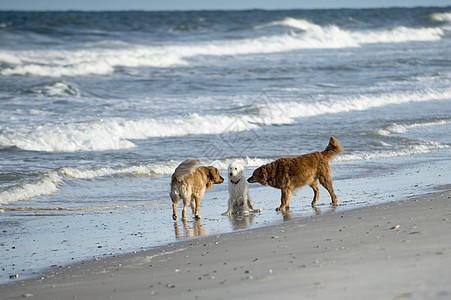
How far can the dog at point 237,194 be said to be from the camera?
8406 mm

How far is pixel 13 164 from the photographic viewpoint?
1184 cm

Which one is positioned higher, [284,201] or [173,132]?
[173,132]

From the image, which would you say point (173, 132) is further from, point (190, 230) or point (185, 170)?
point (190, 230)

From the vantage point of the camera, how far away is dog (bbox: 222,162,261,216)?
8.41 meters

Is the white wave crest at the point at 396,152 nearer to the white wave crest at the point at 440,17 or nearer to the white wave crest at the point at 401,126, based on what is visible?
the white wave crest at the point at 401,126

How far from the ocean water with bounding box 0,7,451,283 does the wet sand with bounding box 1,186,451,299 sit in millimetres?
692

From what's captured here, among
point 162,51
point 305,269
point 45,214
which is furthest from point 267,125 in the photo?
point 162,51

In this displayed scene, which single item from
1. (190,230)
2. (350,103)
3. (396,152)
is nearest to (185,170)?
(190,230)

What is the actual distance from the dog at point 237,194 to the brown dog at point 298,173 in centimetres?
40

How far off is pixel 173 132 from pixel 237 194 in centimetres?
723

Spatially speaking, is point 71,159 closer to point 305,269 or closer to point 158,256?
point 158,256

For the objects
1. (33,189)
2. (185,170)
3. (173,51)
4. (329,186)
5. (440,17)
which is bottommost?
(329,186)

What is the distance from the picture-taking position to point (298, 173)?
28.3 ft

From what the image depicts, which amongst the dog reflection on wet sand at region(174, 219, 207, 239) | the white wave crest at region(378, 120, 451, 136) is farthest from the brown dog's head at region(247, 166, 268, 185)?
the white wave crest at region(378, 120, 451, 136)
